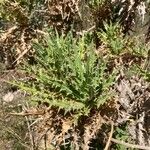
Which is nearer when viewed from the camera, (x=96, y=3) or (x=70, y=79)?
(x=70, y=79)

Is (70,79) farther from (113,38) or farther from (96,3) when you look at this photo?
(96,3)

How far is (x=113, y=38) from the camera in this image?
1899 millimetres

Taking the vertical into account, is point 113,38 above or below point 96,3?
below

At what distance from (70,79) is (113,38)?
325 mm

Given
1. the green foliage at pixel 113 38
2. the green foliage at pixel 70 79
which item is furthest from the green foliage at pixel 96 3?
the green foliage at pixel 70 79

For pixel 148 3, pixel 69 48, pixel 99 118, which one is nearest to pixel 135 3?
pixel 148 3

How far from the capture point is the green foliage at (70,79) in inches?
64.8

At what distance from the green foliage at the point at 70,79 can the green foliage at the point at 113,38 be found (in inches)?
5.4

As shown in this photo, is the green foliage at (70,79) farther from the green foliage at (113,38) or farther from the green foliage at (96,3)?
the green foliage at (96,3)

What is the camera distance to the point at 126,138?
198 cm

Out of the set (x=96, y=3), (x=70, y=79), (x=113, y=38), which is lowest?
(x=70, y=79)

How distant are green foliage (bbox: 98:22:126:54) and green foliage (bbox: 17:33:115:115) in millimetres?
136

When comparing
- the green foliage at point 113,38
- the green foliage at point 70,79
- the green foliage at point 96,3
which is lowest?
the green foliage at point 70,79

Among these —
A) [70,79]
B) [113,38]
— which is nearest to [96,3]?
[113,38]
